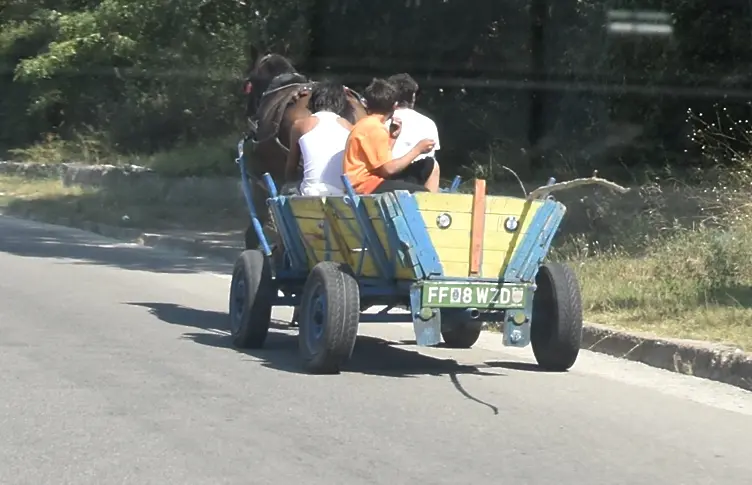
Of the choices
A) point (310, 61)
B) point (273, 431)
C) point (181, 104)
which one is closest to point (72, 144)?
point (181, 104)

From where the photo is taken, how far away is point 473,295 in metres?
8.59

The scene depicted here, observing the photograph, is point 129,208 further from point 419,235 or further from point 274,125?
point 419,235

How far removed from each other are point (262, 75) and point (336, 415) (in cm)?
534

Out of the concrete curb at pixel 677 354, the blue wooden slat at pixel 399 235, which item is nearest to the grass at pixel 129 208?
the concrete curb at pixel 677 354

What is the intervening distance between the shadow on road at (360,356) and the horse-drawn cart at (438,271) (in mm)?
361

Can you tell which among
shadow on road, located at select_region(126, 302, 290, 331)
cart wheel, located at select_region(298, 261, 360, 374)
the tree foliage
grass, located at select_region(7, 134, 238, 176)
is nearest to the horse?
shadow on road, located at select_region(126, 302, 290, 331)

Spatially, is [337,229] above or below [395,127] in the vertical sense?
below

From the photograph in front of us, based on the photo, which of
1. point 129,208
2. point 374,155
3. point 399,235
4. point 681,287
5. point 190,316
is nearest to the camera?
point 399,235

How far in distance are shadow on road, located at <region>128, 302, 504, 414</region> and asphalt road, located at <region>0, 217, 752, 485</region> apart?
29mm

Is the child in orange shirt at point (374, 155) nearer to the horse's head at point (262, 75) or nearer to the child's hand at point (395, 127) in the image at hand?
the child's hand at point (395, 127)

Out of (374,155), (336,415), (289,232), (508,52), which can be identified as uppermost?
(508,52)

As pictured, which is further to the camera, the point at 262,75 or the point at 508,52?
the point at 508,52

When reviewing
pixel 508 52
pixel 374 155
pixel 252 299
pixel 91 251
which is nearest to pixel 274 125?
pixel 252 299

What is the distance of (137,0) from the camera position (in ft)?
75.1
